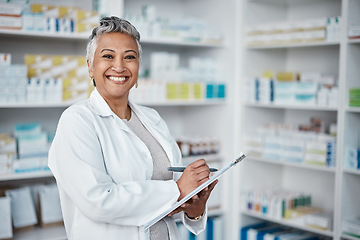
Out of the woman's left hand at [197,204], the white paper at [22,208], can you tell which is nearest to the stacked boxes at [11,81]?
the white paper at [22,208]

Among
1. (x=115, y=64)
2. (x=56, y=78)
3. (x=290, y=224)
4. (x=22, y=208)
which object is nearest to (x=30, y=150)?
(x=22, y=208)

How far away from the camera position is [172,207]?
1.53 meters

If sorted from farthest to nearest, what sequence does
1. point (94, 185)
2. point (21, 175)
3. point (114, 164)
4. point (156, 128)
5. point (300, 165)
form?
point (300, 165) → point (21, 175) → point (156, 128) → point (114, 164) → point (94, 185)

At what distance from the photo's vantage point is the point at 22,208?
2908 millimetres

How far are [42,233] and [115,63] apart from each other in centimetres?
172

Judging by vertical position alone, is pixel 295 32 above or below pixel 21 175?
above

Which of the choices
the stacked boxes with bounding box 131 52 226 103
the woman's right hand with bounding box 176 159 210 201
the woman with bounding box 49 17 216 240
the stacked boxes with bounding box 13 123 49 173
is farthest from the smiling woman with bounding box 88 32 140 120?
the stacked boxes with bounding box 131 52 226 103

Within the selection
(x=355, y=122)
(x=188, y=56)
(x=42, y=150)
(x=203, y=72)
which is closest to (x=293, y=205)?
(x=355, y=122)

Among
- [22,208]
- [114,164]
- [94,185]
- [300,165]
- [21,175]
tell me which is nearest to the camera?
[94,185]

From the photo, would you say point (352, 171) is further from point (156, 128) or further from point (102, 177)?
point (102, 177)

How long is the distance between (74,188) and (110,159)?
17 cm

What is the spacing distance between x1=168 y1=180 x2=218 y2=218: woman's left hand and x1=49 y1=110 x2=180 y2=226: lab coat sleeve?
0.12 metres

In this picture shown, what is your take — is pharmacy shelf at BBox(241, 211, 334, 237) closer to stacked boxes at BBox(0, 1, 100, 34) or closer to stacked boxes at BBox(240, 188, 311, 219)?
stacked boxes at BBox(240, 188, 311, 219)

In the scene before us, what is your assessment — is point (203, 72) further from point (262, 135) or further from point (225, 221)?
point (225, 221)
